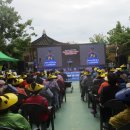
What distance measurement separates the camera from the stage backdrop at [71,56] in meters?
39.6

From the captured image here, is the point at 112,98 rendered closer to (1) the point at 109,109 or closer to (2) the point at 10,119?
(1) the point at 109,109

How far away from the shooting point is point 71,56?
40531mm

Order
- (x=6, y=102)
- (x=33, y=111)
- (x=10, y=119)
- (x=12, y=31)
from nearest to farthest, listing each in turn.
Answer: (x=6, y=102), (x=10, y=119), (x=33, y=111), (x=12, y=31)

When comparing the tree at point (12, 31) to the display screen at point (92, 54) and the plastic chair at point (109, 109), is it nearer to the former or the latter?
the display screen at point (92, 54)

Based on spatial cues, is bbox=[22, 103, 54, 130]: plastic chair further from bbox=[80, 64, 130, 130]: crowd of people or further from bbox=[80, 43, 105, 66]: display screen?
bbox=[80, 43, 105, 66]: display screen

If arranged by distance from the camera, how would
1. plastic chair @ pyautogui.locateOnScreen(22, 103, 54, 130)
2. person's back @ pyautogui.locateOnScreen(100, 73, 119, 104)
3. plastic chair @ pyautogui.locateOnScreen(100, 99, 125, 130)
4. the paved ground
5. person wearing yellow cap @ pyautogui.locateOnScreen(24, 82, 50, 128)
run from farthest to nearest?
the paved ground
person's back @ pyautogui.locateOnScreen(100, 73, 119, 104)
person wearing yellow cap @ pyautogui.locateOnScreen(24, 82, 50, 128)
plastic chair @ pyautogui.locateOnScreen(22, 103, 54, 130)
plastic chair @ pyautogui.locateOnScreen(100, 99, 125, 130)

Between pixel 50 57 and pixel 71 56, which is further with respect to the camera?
pixel 71 56

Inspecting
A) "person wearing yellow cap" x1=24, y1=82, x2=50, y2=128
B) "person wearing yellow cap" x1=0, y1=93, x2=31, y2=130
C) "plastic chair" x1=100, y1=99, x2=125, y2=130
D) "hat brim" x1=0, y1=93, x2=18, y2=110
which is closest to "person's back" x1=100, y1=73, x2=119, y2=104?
"plastic chair" x1=100, y1=99, x2=125, y2=130

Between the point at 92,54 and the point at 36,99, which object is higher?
the point at 92,54

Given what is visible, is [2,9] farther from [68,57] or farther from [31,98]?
[31,98]

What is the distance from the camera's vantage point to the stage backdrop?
3962 centimetres

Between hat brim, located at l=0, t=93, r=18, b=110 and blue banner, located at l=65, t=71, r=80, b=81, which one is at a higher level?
hat brim, located at l=0, t=93, r=18, b=110

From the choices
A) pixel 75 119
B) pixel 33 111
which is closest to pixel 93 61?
pixel 75 119

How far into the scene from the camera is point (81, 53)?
40.1 metres
